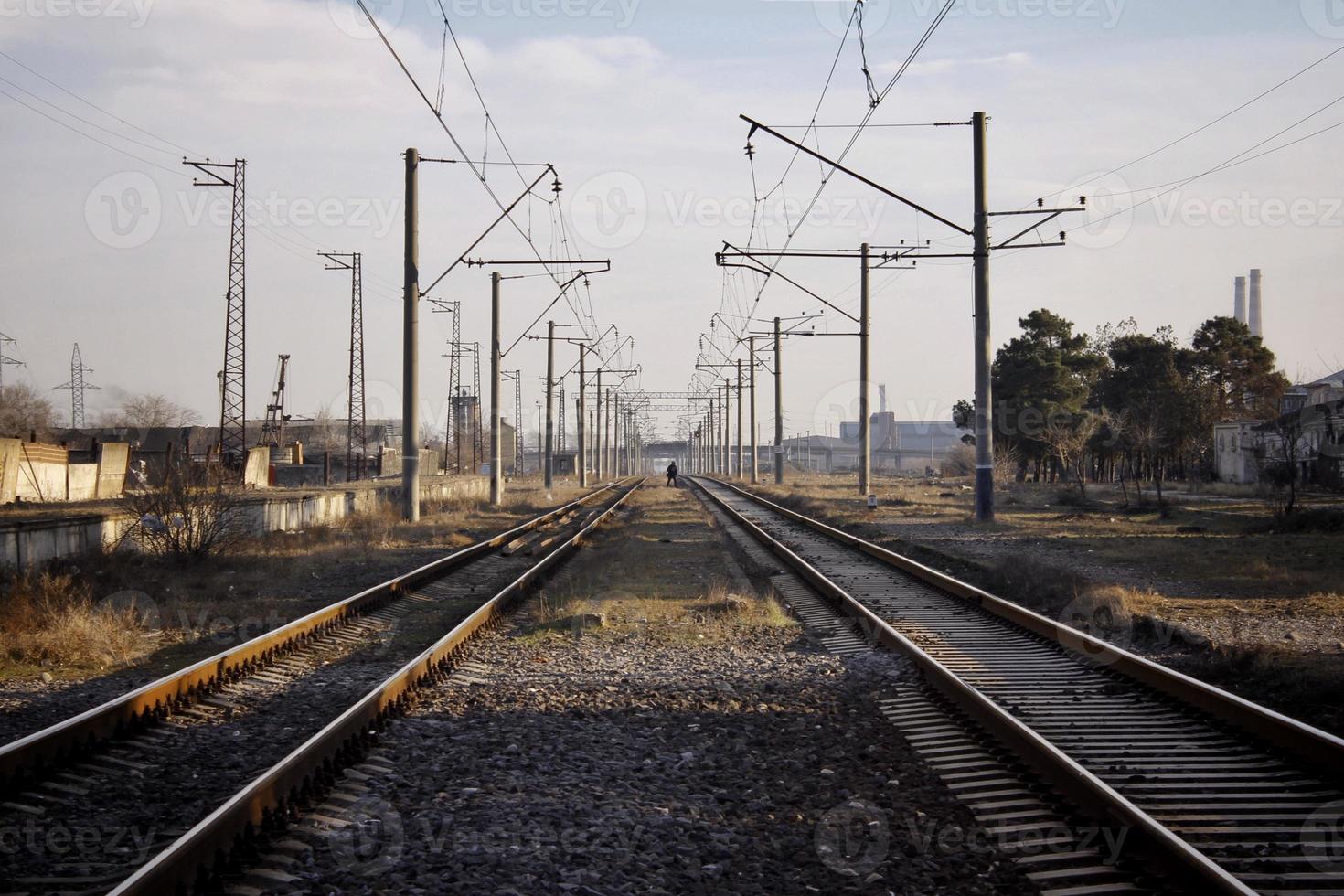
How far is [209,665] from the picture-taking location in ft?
30.6

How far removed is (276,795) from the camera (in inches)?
235

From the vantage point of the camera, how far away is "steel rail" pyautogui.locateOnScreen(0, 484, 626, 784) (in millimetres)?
6684

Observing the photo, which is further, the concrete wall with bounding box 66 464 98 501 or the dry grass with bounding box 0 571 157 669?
the concrete wall with bounding box 66 464 98 501

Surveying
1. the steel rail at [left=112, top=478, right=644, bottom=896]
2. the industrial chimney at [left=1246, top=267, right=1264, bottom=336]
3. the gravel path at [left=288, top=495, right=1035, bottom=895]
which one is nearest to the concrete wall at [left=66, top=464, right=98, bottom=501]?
the gravel path at [left=288, top=495, right=1035, bottom=895]

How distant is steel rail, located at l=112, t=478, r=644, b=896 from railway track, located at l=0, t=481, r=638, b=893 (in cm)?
1

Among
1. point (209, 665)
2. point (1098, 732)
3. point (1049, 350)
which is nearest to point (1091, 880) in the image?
point (1098, 732)

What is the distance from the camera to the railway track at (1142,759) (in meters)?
5.25

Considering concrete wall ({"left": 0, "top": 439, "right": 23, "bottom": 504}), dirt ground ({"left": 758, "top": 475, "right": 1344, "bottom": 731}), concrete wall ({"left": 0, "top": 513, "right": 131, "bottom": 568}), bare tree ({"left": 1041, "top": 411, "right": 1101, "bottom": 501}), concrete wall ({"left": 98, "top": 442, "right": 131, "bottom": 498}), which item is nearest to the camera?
dirt ground ({"left": 758, "top": 475, "right": 1344, "bottom": 731})

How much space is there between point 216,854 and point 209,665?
450cm

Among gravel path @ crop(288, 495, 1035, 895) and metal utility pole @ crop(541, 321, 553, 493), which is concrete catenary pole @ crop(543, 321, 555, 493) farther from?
gravel path @ crop(288, 495, 1035, 895)

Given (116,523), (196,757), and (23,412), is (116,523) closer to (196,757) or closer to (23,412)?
(196,757)

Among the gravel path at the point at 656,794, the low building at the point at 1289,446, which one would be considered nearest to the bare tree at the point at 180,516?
the gravel path at the point at 656,794

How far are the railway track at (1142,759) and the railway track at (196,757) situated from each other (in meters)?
3.82

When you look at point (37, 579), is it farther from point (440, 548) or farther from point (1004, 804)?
point (1004, 804)
